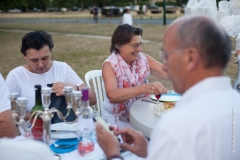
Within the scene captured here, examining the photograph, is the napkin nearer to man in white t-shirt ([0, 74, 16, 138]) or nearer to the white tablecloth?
the white tablecloth

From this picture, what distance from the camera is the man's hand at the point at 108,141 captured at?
1.61 m

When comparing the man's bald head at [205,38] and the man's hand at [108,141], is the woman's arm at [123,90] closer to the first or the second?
the man's hand at [108,141]

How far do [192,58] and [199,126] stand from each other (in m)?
0.28

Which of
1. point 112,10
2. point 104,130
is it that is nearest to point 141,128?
point 104,130

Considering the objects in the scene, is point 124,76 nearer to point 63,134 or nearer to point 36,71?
point 36,71

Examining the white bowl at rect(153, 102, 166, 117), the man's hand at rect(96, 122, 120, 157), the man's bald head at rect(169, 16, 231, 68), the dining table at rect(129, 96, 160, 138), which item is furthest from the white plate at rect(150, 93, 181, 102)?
the man's bald head at rect(169, 16, 231, 68)

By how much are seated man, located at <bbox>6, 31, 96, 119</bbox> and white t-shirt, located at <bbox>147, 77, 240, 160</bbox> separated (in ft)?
5.77

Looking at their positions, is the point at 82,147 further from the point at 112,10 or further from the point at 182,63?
the point at 112,10

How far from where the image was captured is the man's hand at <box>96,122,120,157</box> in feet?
5.27

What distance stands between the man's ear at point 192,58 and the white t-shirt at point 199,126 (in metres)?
0.08

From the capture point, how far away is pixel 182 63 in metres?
1.35

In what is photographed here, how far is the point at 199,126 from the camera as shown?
1247 mm

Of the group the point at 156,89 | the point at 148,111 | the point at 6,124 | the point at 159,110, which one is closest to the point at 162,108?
the point at 159,110

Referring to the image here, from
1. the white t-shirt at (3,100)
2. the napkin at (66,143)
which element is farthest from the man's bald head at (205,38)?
the white t-shirt at (3,100)
